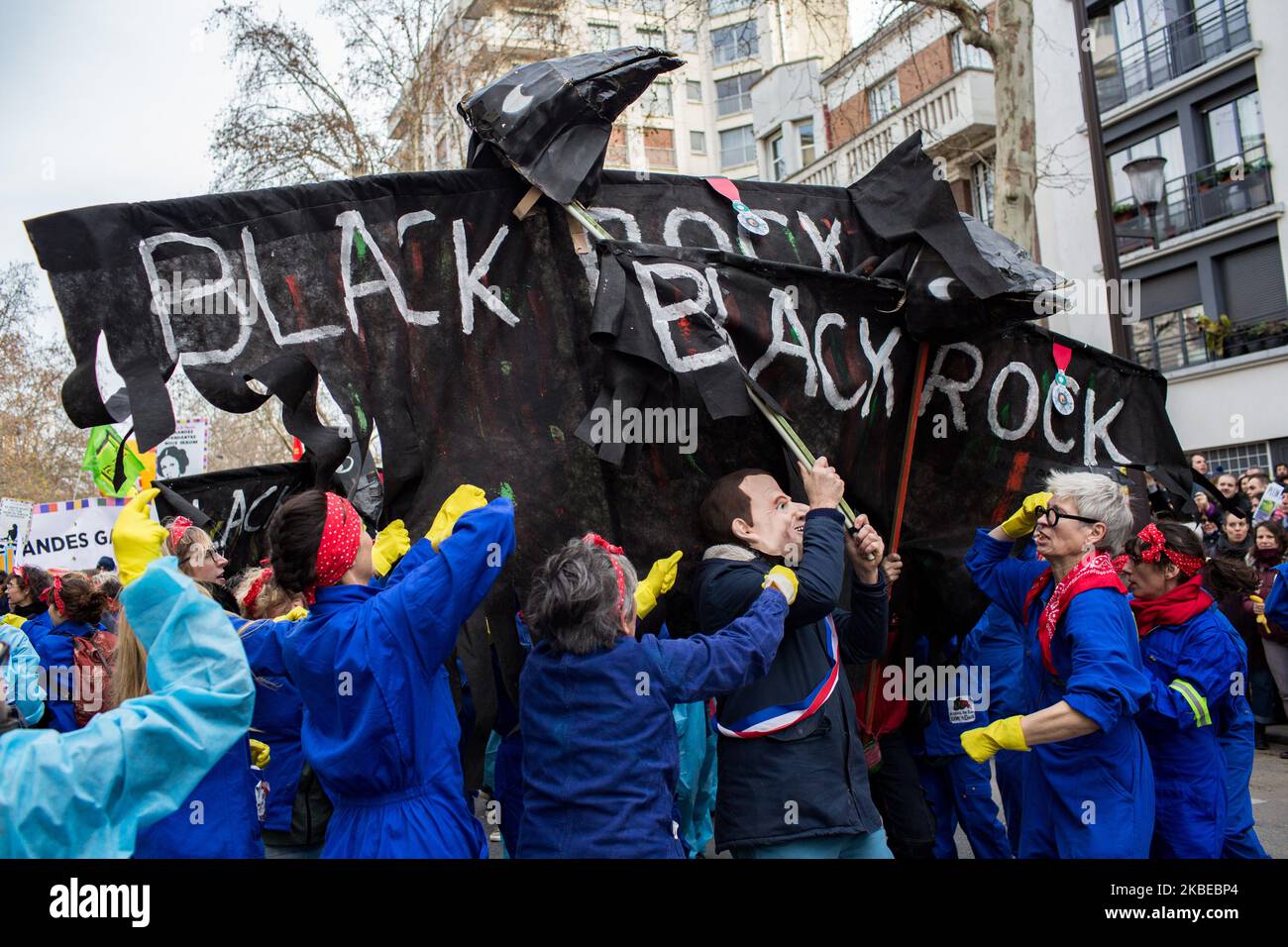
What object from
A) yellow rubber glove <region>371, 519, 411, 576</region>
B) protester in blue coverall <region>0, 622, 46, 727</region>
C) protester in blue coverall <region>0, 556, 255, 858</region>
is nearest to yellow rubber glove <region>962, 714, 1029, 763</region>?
yellow rubber glove <region>371, 519, 411, 576</region>

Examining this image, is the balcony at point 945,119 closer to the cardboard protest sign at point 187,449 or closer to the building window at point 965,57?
the building window at point 965,57

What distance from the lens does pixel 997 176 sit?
9.55 m

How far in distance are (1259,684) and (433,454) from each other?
28.7 ft

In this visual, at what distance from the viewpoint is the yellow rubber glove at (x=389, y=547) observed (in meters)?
3.48

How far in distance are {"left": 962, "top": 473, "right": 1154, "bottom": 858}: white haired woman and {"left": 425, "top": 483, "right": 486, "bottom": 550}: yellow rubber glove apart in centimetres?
170

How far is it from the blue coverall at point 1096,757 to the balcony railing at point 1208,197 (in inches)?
768

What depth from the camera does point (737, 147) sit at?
153 feet

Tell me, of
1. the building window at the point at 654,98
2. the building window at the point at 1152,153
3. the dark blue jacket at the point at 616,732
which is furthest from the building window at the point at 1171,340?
the dark blue jacket at the point at 616,732

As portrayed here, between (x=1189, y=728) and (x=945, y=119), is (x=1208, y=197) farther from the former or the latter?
(x=1189, y=728)

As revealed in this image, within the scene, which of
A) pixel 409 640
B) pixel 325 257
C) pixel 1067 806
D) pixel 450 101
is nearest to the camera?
pixel 409 640

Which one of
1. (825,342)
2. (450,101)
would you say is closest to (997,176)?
(825,342)

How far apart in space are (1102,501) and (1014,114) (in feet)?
22.9

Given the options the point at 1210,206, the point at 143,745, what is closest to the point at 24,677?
the point at 143,745
